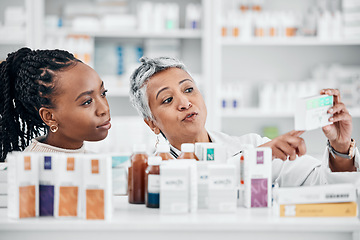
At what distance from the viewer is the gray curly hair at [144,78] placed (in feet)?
5.85

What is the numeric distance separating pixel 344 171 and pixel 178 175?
675 millimetres

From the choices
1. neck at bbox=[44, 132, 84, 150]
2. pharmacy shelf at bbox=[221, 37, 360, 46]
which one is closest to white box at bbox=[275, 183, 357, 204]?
neck at bbox=[44, 132, 84, 150]

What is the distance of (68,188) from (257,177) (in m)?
0.53

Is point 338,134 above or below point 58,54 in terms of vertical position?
below

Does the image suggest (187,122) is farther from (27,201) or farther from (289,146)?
(27,201)

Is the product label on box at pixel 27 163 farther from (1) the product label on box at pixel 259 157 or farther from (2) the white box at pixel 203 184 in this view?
(1) the product label on box at pixel 259 157

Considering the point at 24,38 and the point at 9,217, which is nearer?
the point at 9,217

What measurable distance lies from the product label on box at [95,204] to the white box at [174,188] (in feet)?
0.53

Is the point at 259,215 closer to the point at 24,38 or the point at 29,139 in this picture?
the point at 29,139

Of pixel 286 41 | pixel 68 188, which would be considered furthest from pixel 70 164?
pixel 286 41

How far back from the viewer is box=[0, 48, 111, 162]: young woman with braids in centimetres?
148

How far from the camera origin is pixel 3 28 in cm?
334

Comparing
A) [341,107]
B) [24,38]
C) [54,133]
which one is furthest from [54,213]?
[24,38]

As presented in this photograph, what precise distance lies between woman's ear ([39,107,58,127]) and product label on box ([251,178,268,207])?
2.39 ft
